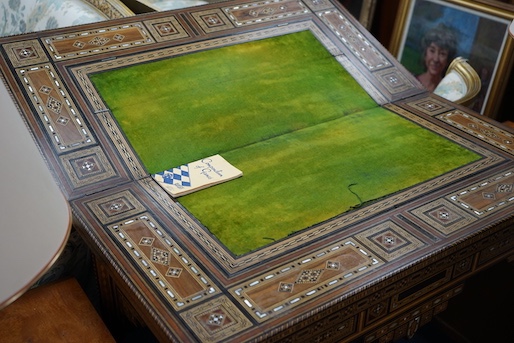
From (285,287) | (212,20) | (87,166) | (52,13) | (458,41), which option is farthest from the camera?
(458,41)

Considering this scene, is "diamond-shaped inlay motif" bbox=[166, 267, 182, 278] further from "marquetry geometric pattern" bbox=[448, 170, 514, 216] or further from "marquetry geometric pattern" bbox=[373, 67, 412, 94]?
"marquetry geometric pattern" bbox=[373, 67, 412, 94]

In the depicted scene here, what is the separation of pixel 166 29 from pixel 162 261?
3.37 feet

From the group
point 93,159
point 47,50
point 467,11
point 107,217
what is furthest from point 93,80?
point 467,11

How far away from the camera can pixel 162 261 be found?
150 centimetres

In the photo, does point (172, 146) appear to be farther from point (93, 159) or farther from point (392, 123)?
point (392, 123)

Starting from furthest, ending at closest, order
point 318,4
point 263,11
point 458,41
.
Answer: point 458,41 → point 318,4 → point 263,11

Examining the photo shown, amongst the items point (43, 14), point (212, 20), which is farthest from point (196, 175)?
point (43, 14)

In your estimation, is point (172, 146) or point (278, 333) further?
point (172, 146)

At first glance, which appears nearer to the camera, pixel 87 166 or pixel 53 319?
pixel 53 319

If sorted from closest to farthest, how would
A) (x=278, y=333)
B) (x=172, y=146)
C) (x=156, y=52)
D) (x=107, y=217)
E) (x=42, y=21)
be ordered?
(x=278, y=333), (x=107, y=217), (x=172, y=146), (x=156, y=52), (x=42, y=21)

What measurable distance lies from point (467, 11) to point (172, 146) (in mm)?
2185

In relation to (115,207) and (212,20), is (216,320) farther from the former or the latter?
(212,20)

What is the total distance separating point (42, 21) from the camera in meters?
3.03

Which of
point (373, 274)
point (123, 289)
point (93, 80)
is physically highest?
point (93, 80)
